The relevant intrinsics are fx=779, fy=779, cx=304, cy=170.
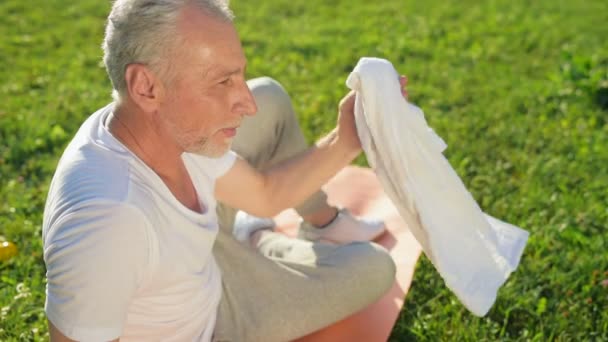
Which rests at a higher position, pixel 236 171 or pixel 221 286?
pixel 236 171

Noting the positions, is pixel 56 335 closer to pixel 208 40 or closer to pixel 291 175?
pixel 208 40

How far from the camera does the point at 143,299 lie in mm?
2143

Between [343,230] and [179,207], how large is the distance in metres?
1.35

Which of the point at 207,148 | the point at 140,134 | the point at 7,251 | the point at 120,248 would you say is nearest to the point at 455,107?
the point at 7,251

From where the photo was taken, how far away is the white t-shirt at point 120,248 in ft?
5.98

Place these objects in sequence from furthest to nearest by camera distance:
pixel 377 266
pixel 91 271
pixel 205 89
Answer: pixel 377 266, pixel 205 89, pixel 91 271

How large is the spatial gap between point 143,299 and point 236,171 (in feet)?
2.18

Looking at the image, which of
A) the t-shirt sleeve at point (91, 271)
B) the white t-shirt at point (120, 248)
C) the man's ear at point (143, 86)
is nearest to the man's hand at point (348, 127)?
the white t-shirt at point (120, 248)

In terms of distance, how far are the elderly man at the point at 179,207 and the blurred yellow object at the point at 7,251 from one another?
1.09m

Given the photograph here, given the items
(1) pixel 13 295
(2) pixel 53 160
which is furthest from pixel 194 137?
(2) pixel 53 160

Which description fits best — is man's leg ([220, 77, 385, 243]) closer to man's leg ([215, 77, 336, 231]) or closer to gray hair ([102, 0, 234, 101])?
man's leg ([215, 77, 336, 231])

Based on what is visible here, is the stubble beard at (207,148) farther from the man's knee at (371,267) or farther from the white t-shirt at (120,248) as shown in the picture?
the man's knee at (371,267)

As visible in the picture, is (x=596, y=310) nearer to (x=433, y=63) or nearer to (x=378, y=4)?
(x=433, y=63)

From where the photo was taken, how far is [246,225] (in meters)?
3.41
